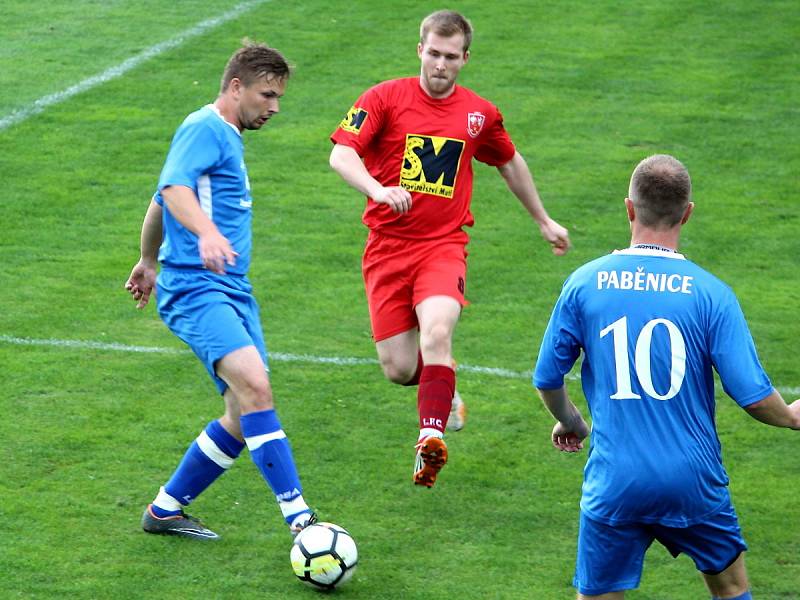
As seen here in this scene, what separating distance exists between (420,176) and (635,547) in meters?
3.03

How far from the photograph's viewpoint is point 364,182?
270 inches

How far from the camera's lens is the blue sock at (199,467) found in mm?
6359

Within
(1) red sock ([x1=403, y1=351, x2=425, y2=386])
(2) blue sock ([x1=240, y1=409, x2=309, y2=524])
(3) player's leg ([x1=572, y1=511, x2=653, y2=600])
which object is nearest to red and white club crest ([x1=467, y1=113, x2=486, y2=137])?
(1) red sock ([x1=403, y1=351, x2=425, y2=386])

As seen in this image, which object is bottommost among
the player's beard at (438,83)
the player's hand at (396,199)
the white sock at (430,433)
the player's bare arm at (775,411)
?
the white sock at (430,433)

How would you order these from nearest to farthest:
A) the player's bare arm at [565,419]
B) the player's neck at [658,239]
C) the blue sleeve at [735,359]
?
1. the blue sleeve at [735,359]
2. the player's neck at [658,239]
3. the player's bare arm at [565,419]

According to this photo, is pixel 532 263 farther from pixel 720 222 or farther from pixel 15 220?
pixel 15 220

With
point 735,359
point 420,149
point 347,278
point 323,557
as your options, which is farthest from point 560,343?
point 347,278

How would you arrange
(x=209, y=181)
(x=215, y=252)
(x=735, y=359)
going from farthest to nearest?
(x=209, y=181)
(x=215, y=252)
(x=735, y=359)

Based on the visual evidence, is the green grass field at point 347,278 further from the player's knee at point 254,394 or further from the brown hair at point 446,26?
the brown hair at point 446,26

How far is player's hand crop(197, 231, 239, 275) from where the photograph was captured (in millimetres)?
5766

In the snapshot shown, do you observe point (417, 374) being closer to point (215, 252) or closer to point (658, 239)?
point (215, 252)

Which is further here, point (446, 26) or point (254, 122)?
point (446, 26)

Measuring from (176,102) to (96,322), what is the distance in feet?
16.7

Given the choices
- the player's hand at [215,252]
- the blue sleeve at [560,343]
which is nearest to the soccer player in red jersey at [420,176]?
the player's hand at [215,252]
